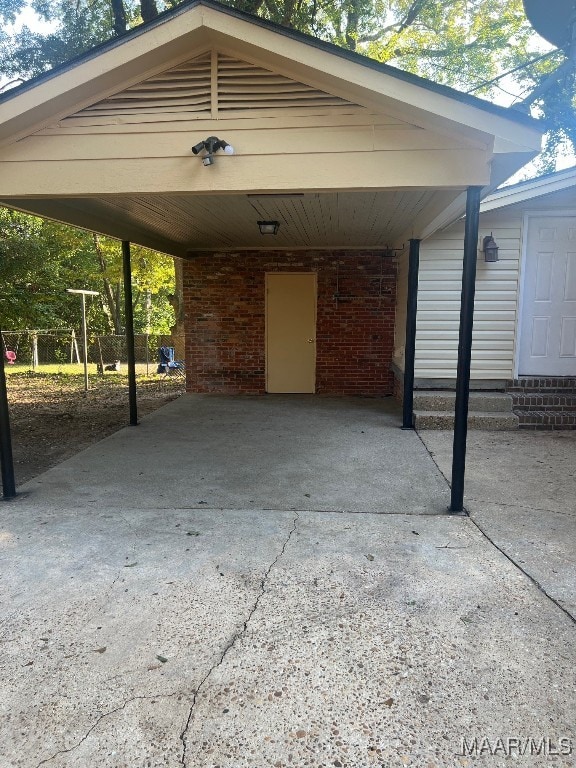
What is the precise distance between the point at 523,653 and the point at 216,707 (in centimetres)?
128

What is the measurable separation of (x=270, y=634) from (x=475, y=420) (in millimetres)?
4564

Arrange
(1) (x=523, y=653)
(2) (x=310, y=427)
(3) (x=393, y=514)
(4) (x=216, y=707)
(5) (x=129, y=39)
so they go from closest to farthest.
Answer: (4) (x=216, y=707)
(1) (x=523, y=653)
(5) (x=129, y=39)
(3) (x=393, y=514)
(2) (x=310, y=427)

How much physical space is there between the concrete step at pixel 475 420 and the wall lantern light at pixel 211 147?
4.10 meters

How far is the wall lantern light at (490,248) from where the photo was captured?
238 inches

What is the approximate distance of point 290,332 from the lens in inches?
334

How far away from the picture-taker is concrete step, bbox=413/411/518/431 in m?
5.86

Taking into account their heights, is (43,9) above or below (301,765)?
above

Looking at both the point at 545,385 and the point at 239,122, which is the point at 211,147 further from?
the point at 545,385

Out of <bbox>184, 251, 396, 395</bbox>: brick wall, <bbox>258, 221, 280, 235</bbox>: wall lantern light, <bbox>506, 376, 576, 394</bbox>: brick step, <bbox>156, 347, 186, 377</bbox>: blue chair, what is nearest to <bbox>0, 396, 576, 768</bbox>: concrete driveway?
<bbox>506, 376, 576, 394</bbox>: brick step

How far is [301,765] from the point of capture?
147 cm

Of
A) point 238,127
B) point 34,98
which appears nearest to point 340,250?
point 238,127

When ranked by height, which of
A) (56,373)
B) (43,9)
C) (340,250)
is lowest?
(56,373)

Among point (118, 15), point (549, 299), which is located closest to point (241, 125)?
point (549, 299)

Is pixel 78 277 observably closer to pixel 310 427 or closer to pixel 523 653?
pixel 310 427
